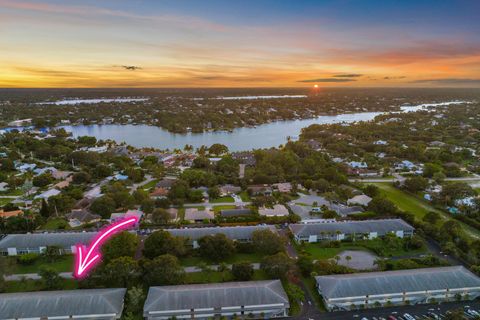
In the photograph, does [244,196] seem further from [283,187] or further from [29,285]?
[29,285]

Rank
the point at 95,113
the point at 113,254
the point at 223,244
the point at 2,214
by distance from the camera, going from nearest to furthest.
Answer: the point at 113,254
the point at 223,244
the point at 2,214
the point at 95,113

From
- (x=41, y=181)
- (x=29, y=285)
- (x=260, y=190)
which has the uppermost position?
(x=41, y=181)

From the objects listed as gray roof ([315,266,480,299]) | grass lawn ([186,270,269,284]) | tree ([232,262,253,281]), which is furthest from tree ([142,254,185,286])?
gray roof ([315,266,480,299])

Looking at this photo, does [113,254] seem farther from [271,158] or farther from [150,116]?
[150,116]

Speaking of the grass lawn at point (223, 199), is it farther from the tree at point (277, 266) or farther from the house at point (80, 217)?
the tree at point (277, 266)

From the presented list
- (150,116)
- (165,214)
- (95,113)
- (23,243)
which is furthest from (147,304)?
(95,113)

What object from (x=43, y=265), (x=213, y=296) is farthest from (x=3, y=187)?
(x=213, y=296)
